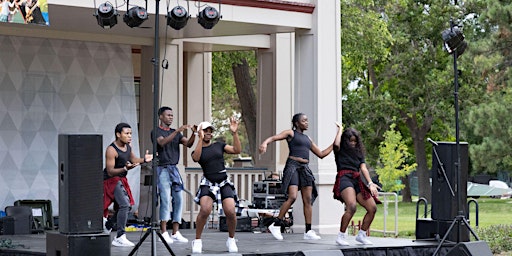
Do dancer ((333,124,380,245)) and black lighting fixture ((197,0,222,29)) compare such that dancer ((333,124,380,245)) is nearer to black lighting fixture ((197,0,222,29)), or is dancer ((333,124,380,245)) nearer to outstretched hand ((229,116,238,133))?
outstretched hand ((229,116,238,133))

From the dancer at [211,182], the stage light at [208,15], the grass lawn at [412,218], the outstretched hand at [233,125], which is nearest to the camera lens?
the outstretched hand at [233,125]

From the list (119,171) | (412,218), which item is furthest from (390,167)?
(119,171)

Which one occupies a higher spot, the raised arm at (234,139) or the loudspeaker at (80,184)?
the raised arm at (234,139)

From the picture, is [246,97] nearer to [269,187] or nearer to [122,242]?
[269,187]

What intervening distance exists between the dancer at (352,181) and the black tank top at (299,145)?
72 centimetres

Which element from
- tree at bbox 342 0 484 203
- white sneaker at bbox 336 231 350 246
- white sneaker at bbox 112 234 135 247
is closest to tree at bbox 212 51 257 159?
tree at bbox 342 0 484 203

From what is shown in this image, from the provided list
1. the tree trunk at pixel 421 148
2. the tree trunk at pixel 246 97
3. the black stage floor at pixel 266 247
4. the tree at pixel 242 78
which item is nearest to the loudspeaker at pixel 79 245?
the black stage floor at pixel 266 247

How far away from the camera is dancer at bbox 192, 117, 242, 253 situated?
13266 mm

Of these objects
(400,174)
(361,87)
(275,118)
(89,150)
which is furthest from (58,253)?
(361,87)

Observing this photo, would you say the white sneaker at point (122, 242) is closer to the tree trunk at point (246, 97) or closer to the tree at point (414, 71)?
the tree trunk at point (246, 97)

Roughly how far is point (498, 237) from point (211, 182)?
8.81 meters

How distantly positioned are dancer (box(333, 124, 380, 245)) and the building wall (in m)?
6.09

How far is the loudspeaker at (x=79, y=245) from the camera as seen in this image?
11.9 m

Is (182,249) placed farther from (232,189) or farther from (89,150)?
(89,150)
